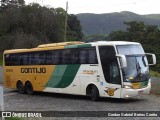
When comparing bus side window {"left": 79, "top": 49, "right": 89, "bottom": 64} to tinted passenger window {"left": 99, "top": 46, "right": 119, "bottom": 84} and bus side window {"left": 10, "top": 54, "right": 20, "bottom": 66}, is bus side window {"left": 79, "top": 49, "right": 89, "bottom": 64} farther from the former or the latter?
bus side window {"left": 10, "top": 54, "right": 20, "bottom": 66}

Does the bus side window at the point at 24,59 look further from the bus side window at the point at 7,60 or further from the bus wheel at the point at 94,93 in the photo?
the bus wheel at the point at 94,93

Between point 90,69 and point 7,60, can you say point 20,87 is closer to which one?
point 7,60

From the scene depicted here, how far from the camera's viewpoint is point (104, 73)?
1902 cm

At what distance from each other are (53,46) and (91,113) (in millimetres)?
8581

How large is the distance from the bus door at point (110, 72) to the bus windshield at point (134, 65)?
15.4 inches

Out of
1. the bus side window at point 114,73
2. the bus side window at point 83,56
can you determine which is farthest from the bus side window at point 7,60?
the bus side window at point 114,73

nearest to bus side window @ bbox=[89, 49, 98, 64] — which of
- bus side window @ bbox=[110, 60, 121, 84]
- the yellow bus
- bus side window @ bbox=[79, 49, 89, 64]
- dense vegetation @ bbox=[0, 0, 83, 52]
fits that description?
the yellow bus

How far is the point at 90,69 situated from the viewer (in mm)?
19859

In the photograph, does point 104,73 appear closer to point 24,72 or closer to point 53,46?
→ point 53,46

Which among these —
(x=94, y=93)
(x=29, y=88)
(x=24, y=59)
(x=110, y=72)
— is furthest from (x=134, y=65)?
(x=24, y=59)

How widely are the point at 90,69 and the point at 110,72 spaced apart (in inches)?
56.3

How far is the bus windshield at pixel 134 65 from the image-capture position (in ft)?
60.4

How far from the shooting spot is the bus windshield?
18.4 m

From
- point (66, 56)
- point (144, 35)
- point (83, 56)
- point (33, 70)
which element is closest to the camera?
point (83, 56)
